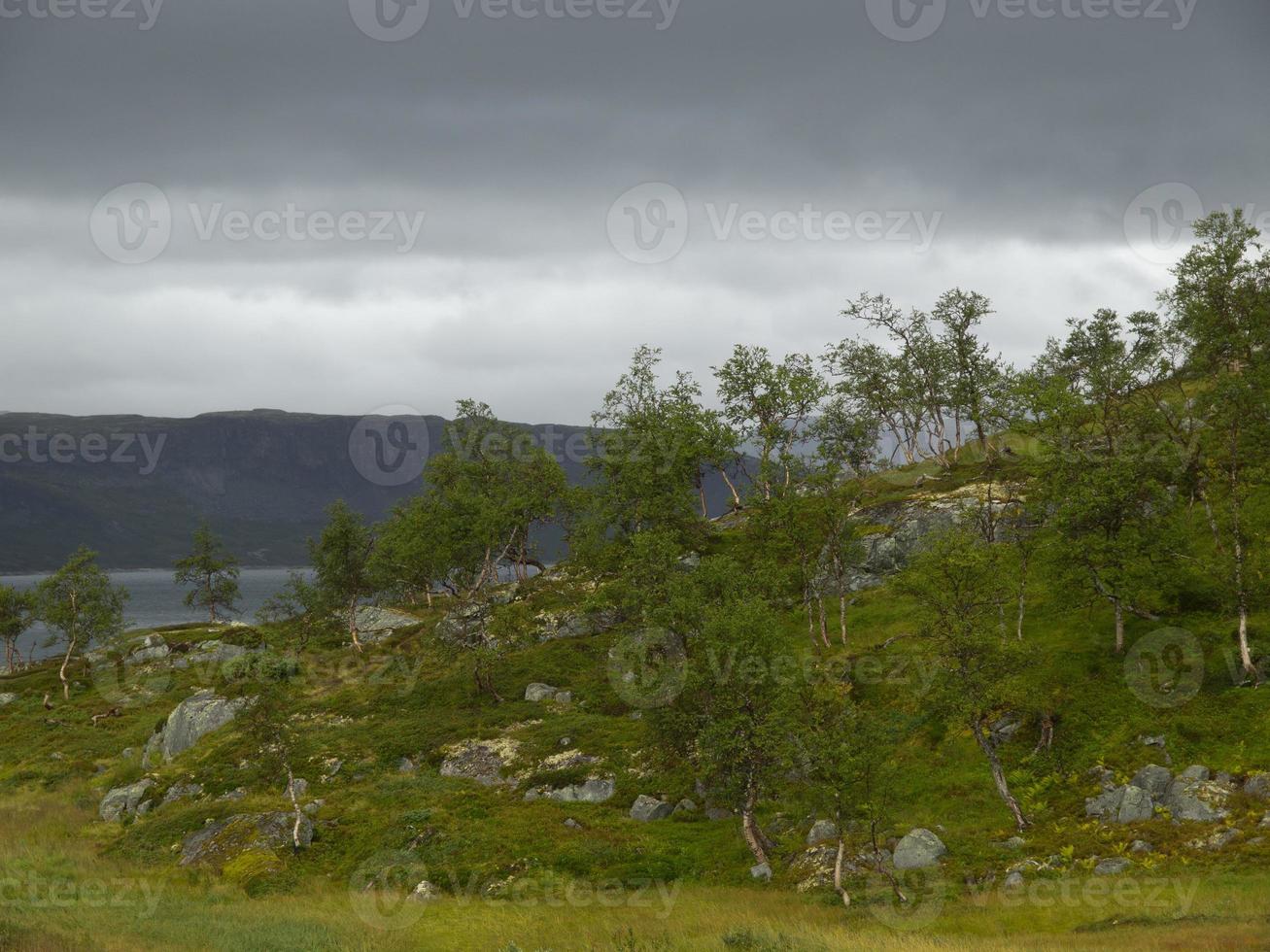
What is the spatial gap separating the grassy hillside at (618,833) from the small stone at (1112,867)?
45 centimetres

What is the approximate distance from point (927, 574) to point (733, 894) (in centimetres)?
1643

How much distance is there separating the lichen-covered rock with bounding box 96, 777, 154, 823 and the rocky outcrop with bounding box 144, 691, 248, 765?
4.84 meters

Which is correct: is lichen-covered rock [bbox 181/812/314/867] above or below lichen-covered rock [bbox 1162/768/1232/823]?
below

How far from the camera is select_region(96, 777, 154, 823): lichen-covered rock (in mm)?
50531

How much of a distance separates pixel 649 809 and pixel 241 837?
73.7 ft

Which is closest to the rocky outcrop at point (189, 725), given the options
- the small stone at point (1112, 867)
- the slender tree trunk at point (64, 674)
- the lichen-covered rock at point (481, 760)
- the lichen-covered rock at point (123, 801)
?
the lichen-covered rock at point (123, 801)

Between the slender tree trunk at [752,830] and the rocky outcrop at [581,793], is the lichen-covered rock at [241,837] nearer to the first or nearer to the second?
the rocky outcrop at [581,793]

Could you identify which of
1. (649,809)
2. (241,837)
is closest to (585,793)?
(649,809)

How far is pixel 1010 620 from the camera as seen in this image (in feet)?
161

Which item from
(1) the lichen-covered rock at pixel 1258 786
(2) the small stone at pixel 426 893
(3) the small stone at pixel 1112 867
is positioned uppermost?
(1) the lichen-covered rock at pixel 1258 786

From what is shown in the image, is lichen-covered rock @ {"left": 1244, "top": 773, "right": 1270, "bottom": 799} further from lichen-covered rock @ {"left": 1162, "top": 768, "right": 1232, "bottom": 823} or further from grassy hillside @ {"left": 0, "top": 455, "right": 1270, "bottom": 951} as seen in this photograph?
lichen-covered rock @ {"left": 1162, "top": 768, "right": 1232, "bottom": 823}

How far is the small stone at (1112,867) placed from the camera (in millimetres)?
28875

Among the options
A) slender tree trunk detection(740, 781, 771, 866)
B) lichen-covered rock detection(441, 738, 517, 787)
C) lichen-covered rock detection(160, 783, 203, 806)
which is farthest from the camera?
lichen-covered rock detection(160, 783, 203, 806)

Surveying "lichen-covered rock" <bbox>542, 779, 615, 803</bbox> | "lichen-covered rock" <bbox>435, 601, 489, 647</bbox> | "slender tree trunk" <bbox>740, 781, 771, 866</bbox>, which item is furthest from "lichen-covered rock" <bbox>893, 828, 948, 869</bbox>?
"lichen-covered rock" <bbox>435, 601, 489, 647</bbox>
